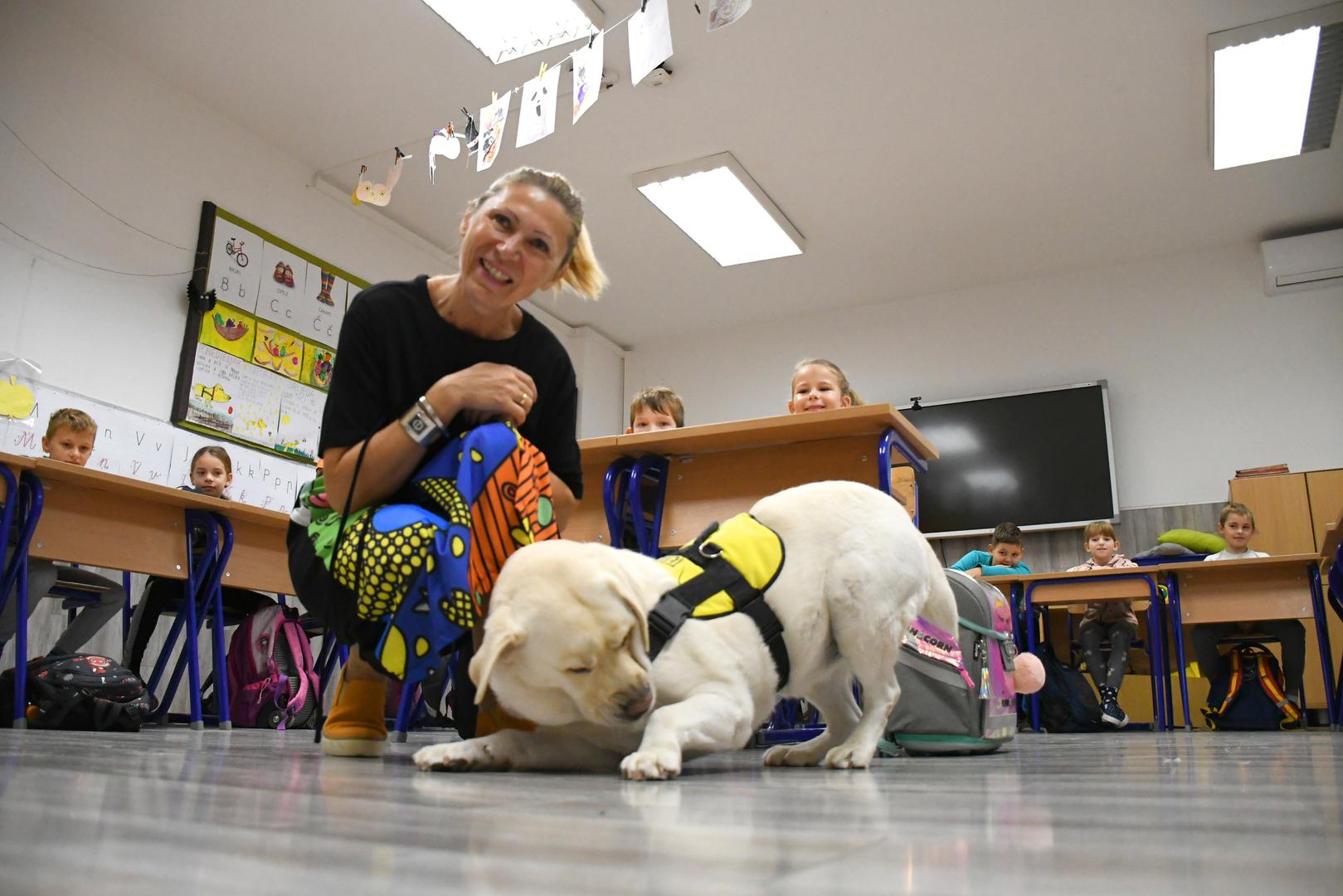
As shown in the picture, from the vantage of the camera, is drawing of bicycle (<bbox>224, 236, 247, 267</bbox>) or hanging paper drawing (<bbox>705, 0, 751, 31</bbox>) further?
drawing of bicycle (<bbox>224, 236, 247, 267</bbox>)

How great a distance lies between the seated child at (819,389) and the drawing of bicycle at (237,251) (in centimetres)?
354

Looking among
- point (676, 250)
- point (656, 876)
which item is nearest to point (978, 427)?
point (676, 250)

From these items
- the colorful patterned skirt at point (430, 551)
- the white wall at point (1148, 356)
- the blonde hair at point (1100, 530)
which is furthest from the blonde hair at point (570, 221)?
the white wall at point (1148, 356)

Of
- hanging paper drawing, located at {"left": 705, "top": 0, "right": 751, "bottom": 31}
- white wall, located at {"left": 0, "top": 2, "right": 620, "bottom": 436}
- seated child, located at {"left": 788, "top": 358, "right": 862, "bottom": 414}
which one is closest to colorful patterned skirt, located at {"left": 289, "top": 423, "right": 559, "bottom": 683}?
seated child, located at {"left": 788, "top": 358, "right": 862, "bottom": 414}

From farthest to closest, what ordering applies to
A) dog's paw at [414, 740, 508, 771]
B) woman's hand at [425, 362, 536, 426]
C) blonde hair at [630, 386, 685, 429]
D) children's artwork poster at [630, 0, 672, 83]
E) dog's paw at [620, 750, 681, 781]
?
blonde hair at [630, 386, 685, 429] < children's artwork poster at [630, 0, 672, 83] < woman's hand at [425, 362, 536, 426] < dog's paw at [414, 740, 508, 771] < dog's paw at [620, 750, 681, 781]

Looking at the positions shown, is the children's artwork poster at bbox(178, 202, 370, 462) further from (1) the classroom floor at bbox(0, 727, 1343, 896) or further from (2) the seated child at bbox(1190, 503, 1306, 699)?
(2) the seated child at bbox(1190, 503, 1306, 699)

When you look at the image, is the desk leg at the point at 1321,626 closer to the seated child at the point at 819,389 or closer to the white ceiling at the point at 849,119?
the seated child at the point at 819,389

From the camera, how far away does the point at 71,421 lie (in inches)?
155

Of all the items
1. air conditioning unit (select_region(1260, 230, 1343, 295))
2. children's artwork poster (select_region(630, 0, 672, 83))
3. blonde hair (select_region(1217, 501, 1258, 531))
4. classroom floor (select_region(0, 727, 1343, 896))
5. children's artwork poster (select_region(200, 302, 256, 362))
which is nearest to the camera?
classroom floor (select_region(0, 727, 1343, 896))

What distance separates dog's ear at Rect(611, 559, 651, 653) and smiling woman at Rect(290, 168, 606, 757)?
0.27 metres

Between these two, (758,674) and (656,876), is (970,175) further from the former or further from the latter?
(656,876)

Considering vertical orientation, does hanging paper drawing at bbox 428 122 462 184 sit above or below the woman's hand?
above

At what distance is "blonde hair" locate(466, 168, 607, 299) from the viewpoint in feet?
5.49

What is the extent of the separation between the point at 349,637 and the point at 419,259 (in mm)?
5760
